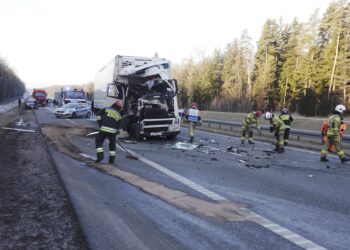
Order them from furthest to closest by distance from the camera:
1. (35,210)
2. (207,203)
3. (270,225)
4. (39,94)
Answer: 1. (39,94)
2. (207,203)
3. (35,210)
4. (270,225)

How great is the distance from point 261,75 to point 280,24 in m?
9.64

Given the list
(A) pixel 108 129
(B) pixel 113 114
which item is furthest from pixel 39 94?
(A) pixel 108 129

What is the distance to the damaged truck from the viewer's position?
14438 mm

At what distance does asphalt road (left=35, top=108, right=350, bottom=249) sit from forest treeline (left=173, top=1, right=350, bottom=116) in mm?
35366

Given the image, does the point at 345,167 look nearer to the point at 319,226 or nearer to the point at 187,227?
the point at 319,226

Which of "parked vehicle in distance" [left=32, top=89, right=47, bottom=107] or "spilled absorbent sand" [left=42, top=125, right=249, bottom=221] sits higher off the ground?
"parked vehicle in distance" [left=32, top=89, right=47, bottom=107]

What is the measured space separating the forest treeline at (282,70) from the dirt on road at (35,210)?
3838cm

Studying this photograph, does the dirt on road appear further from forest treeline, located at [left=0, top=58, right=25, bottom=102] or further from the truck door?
forest treeline, located at [left=0, top=58, right=25, bottom=102]

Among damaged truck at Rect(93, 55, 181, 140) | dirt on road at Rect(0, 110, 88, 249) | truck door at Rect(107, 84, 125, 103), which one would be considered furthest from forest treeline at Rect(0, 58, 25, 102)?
dirt on road at Rect(0, 110, 88, 249)

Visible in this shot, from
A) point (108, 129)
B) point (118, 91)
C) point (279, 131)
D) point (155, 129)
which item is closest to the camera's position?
point (108, 129)

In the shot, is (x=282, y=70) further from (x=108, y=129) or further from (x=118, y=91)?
(x=108, y=129)

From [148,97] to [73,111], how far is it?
16.7 meters

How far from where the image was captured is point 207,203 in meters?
5.46

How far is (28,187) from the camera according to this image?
5.98 m
